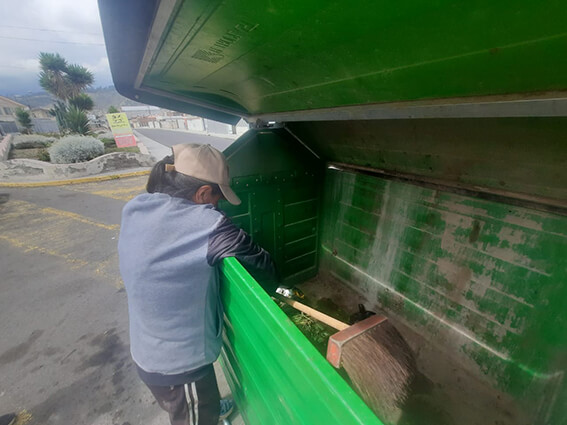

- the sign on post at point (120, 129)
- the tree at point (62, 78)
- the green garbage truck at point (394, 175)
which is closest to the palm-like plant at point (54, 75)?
the tree at point (62, 78)

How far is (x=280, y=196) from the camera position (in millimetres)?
2533

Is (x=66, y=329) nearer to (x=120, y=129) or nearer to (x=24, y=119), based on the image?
(x=120, y=129)

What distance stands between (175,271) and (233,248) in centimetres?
27

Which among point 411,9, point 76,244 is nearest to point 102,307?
point 76,244

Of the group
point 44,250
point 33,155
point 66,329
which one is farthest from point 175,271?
point 33,155

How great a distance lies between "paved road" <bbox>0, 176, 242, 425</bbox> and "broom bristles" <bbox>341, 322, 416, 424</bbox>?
1.09 meters

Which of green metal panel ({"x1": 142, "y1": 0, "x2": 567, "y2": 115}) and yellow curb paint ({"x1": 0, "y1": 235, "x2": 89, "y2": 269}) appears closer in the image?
green metal panel ({"x1": 142, "y1": 0, "x2": 567, "y2": 115})

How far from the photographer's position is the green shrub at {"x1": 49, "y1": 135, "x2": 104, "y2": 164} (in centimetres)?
880

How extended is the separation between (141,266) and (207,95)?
1.77 metres

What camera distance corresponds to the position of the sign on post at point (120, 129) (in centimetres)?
1065

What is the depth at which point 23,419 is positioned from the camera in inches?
67.4

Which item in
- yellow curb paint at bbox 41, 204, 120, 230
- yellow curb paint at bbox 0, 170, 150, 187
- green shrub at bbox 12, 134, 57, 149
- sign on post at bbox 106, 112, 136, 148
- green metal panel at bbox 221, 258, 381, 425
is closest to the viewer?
green metal panel at bbox 221, 258, 381, 425

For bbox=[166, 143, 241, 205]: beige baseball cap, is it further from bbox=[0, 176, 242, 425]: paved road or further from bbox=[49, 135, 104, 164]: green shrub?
bbox=[49, 135, 104, 164]: green shrub

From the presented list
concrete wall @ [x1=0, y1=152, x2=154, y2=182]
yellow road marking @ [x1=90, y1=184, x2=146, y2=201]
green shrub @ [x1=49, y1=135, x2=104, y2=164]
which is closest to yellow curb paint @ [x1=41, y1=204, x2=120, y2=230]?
yellow road marking @ [x1=90, y1=184, x2=146, y2=201]
